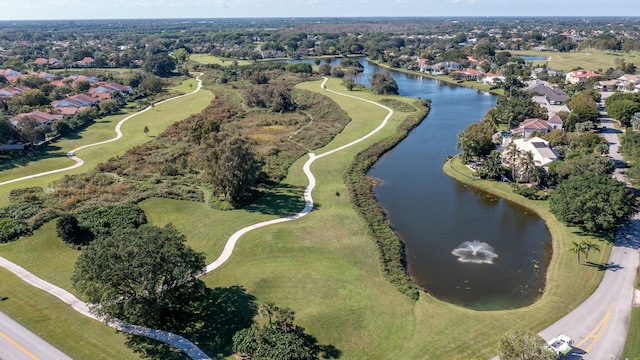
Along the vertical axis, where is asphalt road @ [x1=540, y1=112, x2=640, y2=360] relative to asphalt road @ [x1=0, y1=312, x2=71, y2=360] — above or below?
above

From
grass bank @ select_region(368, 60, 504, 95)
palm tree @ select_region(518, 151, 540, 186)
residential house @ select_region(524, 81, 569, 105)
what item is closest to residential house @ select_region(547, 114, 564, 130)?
residential house @ select_region(524, 81, 569, 105)

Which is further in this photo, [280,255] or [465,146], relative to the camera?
[465,146]

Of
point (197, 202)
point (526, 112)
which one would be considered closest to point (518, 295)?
point (197, 202)

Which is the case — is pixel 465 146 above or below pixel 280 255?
above

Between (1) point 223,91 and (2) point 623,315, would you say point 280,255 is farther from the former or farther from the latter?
(1) point 223,91

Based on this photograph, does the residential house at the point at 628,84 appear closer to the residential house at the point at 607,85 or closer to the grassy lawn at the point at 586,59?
the residential house at the point at 607,85

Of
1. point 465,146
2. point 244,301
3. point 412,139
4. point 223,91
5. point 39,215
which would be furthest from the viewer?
point 223,91

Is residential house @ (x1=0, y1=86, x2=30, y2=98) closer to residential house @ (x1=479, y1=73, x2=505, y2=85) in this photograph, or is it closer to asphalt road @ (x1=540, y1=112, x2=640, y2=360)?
asphalt road @ (x1=540, y1=112, x2=640, y2=360)
